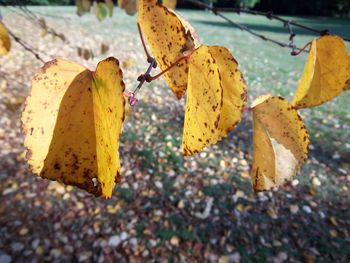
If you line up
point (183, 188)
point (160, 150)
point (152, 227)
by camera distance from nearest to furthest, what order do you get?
point (152, 227) → point (183, 188) → point (160, 150)

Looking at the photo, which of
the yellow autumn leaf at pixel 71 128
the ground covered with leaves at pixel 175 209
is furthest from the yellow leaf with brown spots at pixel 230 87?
the ground covered with leaves at pixel 175 209

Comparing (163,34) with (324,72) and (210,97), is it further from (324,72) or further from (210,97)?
(324,72)

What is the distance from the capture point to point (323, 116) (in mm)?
3840

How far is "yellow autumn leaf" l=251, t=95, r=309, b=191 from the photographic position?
415 mm

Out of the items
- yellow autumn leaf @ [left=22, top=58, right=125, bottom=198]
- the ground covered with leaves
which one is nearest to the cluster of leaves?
yellow autumn leaf @ [left=22, top=58, right=125, bottom=198]

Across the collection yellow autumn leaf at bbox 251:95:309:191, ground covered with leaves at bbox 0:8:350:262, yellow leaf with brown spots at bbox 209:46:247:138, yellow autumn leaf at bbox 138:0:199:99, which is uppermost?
yellow autumn leaf at bbox 138:0:199:99

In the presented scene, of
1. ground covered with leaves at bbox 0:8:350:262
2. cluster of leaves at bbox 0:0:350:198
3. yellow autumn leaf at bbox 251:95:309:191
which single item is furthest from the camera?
ground covered with leaves at bbox 0:8:350:262

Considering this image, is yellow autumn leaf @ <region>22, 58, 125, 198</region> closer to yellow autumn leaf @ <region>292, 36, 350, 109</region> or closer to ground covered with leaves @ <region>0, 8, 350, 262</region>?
yellow autumn leaf @ <region>292, 36, 350, 109</region>

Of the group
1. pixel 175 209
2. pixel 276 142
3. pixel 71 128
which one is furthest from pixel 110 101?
pixel 175 209

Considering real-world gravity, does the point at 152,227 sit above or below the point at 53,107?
below

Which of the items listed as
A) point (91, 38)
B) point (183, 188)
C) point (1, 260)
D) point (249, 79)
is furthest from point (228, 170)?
point (91, 38)

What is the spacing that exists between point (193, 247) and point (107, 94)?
1.73 metres

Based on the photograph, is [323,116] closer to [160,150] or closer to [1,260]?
[160,150]

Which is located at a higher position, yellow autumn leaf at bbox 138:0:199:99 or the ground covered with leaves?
yellow autumn leaf at bbox 138:0:199:99
